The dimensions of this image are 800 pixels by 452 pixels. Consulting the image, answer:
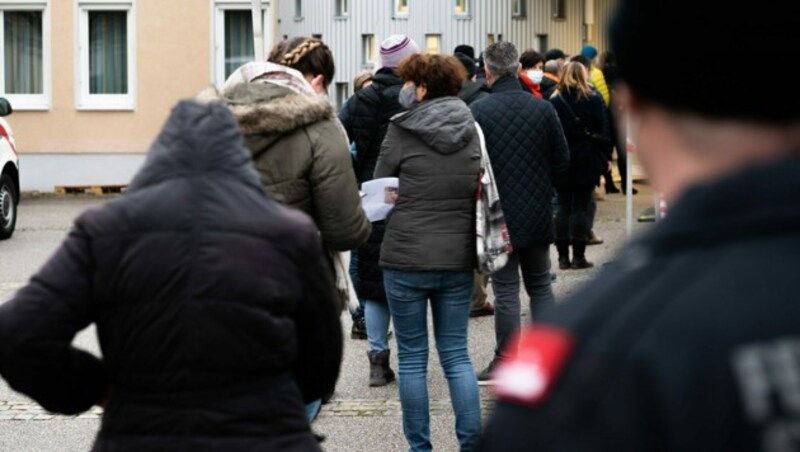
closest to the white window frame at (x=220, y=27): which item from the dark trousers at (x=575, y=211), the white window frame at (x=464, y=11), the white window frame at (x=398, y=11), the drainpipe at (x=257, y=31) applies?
the white window frame at (x=398, y=11)

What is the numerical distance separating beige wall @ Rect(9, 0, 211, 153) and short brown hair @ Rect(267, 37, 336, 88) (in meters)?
18.4

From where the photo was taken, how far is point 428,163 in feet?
21.9

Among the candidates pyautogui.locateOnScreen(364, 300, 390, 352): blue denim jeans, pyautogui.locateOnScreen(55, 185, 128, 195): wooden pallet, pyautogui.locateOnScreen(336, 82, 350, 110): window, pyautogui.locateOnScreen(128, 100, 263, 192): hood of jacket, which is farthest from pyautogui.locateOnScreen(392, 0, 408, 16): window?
pyautogui.locateOnScreen(128, 100, 263, 192): hood of jacket

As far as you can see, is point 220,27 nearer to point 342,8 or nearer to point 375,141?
point 342,8

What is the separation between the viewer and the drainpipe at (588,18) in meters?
26.1

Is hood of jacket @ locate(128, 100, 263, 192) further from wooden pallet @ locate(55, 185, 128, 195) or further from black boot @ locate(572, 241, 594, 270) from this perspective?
wooden pallet @ locate(55, 185, 128, 195)

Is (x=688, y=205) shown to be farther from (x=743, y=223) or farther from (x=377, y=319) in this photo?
(x=377, y=319)

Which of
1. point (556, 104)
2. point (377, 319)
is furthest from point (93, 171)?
point (377, 319)

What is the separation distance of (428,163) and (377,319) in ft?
6.51

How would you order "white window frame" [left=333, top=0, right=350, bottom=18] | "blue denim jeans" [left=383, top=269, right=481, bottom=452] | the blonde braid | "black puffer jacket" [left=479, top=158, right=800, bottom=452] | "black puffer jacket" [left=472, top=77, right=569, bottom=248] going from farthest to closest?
"white window frame" [left=333, top=0, right=350, bottom=18] → "black puffer jacket" [left=472, top=77, right=569, bottom=248] → "blue denim jeans" [left=383, top=269, right=481, bottom=452] → the blonde braid → "black puffer jacket" [left=479, top=158, right=800, bottom=452]

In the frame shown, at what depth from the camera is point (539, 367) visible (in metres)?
1.34

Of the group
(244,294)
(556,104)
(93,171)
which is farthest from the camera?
(93,171)

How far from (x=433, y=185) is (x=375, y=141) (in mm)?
2097

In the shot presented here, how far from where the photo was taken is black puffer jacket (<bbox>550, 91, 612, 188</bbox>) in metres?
13.4
